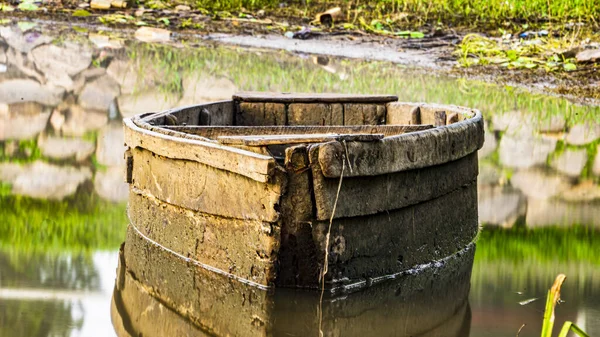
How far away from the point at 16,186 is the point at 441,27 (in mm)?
11398

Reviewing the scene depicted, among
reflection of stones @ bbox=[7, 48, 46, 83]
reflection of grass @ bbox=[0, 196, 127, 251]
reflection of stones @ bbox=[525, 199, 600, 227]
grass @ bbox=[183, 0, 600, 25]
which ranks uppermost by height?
grass @ bbox=[183, 0, 600, 25]

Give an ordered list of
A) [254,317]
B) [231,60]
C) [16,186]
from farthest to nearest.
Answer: [231,60] < [16,186] < [254,317]

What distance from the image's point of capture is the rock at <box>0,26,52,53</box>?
55.2ft

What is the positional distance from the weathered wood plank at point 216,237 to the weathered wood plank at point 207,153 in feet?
0.84

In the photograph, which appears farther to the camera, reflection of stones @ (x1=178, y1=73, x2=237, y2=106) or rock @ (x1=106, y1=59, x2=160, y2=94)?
rock @ (x1=106, y1=59, x2=160, y2=94)

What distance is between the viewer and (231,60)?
51.6 feet

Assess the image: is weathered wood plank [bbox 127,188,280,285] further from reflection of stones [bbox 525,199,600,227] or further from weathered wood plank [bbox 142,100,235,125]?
reflection of stones [bbox 525,199,600,227]

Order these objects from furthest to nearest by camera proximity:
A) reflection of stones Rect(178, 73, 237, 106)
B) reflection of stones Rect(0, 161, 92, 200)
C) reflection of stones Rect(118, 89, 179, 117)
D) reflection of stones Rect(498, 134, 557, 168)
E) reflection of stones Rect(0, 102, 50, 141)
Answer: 1. reflection of stones Rect(178, 73, 237, 106)
2. reflection of stones Rect(118, 89, 179, 117)
3. reflection of stones Rect(0, 102, 50, 141)
4. reflection of stones Rect(498, 134, 557, 168)
5. reflection of stones Rect(0, 161, 92, 200)

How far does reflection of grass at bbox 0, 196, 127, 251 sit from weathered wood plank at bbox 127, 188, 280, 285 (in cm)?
60

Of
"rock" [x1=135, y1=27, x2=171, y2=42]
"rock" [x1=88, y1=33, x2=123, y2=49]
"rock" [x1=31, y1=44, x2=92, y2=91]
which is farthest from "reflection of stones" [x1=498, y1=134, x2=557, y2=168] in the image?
"rock" [x1=135, y1=27, x2=171, y2=42]

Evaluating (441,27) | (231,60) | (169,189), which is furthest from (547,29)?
(169,189)

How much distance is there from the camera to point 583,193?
8.09 meters

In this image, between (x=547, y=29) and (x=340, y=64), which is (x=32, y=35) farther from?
(x=547, y=29)

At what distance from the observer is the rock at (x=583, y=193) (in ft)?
25.8
